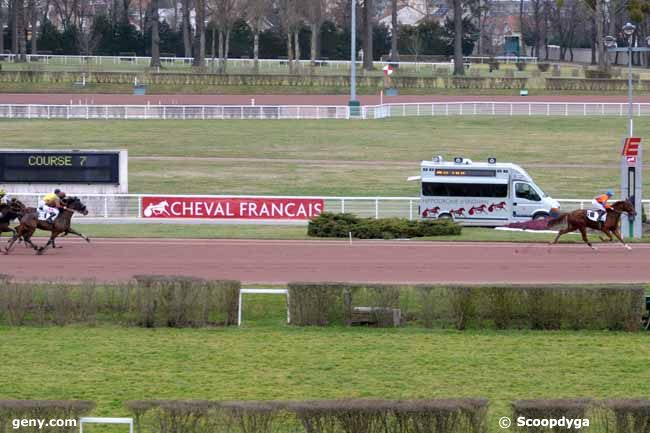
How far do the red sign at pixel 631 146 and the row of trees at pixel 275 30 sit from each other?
5039 centimetres

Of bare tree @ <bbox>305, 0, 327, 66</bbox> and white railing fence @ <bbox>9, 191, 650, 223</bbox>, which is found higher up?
bare tree @ <bbox>305, 0, 327, 66</bbox>

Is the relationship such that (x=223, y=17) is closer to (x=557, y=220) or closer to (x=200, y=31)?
A: (x=200, y=31)

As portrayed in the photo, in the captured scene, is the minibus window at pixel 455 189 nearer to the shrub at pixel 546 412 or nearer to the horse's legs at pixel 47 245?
the horse's legs at pixel 47 245

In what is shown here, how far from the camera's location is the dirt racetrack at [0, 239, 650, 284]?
21516 millimetres

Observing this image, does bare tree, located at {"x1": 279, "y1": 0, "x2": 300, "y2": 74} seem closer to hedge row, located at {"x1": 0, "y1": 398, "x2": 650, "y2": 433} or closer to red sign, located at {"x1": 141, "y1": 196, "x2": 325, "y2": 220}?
red sign, located at {"x1": 141, "y1": 196, "x2": 325, "y2": 220}

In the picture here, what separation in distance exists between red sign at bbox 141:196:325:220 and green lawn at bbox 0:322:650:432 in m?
13.2

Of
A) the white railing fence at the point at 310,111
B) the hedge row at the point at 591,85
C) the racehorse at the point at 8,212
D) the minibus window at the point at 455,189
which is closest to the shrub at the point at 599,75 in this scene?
the hedge row at the point at 591,85

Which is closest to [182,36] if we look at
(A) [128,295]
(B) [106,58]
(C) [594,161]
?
(B) [106,58]

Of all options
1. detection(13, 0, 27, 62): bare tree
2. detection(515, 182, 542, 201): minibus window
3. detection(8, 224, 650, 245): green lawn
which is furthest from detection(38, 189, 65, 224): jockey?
detection(13, 0, 27, 62): bare tree

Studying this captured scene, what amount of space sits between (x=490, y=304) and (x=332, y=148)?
31.7 metres

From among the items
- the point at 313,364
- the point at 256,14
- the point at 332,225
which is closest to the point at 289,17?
the point at 256,14

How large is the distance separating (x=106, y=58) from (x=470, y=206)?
60.7 m

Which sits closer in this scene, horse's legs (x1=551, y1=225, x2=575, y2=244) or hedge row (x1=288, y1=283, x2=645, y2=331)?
hedge row (x1=288, y1=283, x2=645, y2=331)

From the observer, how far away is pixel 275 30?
97.7m
